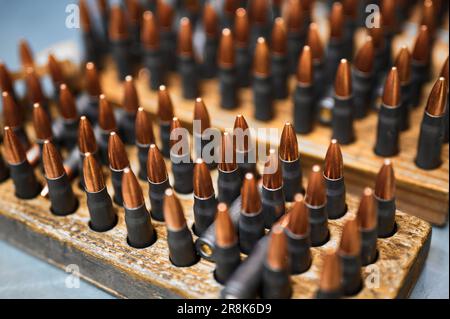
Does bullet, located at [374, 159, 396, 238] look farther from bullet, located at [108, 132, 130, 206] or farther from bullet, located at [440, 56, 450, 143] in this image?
bullet, located at [108, 132, 130, 206]

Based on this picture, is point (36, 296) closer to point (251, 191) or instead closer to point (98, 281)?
point (98, 281)

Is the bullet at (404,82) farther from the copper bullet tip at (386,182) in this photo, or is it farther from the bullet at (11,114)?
the bullet at (11,114)

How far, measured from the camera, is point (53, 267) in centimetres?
175

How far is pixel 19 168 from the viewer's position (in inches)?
66.4

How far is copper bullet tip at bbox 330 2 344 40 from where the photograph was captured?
197 centimetres

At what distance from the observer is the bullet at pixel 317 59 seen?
192 cm

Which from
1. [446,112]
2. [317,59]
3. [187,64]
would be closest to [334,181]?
[446,112]

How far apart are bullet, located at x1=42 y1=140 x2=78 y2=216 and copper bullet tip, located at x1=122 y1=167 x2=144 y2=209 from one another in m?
0.22

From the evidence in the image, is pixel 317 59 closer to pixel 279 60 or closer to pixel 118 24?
pixel 279 60

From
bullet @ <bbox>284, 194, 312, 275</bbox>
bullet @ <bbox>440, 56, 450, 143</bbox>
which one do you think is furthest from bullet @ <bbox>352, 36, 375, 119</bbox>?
bullet @ <bbox>284, 194, 312, 275</bbox>

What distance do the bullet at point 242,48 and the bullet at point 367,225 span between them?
862 millimetres

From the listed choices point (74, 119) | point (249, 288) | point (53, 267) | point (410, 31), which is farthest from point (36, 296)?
point (410, 31)

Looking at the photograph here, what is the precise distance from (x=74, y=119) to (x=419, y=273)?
1.10m

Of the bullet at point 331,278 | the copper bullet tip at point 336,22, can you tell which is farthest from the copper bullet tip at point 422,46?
the bullet at point 331,278
